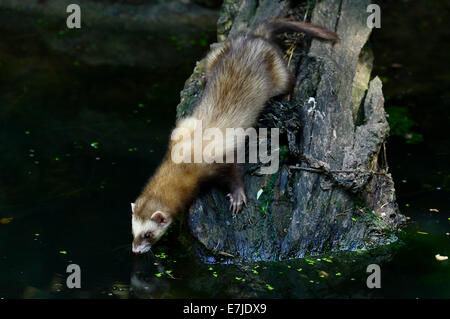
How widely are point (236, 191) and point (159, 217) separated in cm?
68

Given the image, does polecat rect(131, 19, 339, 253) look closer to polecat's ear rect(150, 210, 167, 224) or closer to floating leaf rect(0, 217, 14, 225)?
polecat's ear rect(150, 210, 167, 224)

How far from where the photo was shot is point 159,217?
482cm

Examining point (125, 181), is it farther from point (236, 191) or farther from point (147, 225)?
point (236, 191)

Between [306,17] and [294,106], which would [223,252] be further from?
[306,17]

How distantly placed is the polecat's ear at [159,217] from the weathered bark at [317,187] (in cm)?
23

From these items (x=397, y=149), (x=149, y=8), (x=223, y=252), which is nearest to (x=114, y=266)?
(x=223, y=252)

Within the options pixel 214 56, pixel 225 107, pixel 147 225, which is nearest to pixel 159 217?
pixel 147 225

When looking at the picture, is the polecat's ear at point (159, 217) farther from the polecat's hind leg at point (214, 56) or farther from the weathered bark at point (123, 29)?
the weathered bark at point (123, 29)

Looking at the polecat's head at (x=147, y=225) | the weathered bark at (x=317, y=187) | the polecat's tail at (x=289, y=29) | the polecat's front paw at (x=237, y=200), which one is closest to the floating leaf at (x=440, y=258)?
the weathered bark at (x=317, y=187)

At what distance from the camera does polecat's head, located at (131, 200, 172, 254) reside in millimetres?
4797

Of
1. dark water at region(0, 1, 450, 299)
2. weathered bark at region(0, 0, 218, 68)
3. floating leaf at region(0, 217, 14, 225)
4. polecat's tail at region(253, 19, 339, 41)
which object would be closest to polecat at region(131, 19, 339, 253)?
polecat's tail at region(253, 19, 339, 41)

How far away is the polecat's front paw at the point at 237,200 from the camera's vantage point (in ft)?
16.4
